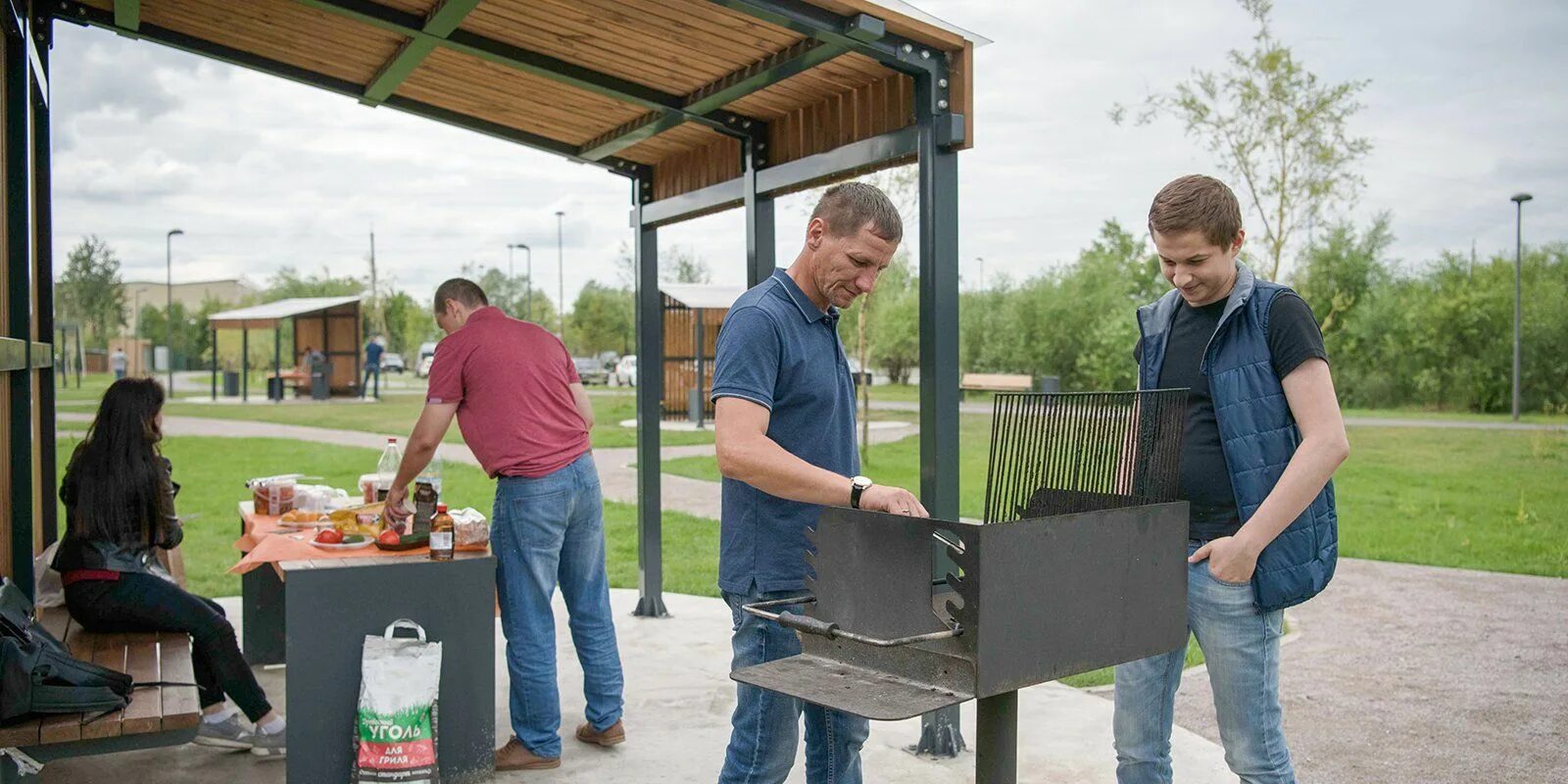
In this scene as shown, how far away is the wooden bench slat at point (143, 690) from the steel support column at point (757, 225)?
2.71 metres

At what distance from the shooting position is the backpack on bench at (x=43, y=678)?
131 inches

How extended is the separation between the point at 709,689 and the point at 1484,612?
5.24m

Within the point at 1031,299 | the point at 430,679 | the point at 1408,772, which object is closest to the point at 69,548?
the point at 430,679

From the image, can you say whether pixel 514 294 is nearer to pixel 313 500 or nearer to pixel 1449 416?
pixel 1449 416

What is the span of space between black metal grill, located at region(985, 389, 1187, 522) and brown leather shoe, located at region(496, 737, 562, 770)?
2772 mm

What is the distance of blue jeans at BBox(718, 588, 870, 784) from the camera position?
8.95 feet

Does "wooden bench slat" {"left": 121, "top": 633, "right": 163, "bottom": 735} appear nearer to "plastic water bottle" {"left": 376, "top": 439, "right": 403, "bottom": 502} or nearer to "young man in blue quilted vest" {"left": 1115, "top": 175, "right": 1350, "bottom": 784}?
"plastic water bottle" {"left": 376, "top": 439, "right": 403, "bottom": 502}

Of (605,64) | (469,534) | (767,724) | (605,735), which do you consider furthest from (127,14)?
(767,724)

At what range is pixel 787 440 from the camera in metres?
2.68

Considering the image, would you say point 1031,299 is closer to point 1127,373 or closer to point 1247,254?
point 1127,373

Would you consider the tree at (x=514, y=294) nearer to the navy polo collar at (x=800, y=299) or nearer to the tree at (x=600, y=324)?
the tree at (x=600, y=324)

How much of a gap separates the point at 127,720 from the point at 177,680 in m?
0.40

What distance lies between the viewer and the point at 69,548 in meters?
4.26

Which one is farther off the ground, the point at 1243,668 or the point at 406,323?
the point at 406,323
